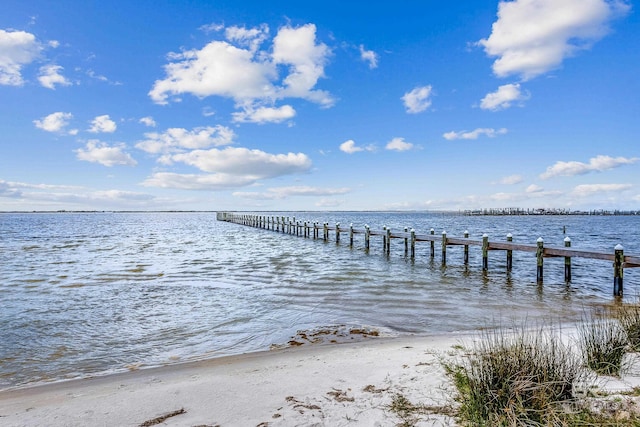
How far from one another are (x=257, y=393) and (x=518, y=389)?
9.36ft

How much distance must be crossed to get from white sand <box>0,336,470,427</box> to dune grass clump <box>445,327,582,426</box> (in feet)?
1.15

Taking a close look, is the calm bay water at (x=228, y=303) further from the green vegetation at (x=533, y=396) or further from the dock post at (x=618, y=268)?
the green vegetation at (x=533, y=396)

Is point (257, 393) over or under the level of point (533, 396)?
under

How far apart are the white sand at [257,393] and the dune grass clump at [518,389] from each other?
35 cm

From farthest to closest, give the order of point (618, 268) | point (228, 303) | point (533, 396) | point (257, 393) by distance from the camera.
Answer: point (618, 268) < point (228, 303) < point (257, 393) < point (533, 396)

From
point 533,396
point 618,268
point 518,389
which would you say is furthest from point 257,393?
point 618,268

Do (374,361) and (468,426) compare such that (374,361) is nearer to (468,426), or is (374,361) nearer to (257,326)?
(468,426)

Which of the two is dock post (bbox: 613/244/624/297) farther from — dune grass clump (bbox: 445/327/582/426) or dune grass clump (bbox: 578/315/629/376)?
dune grass clump (bbox: 445/327/582/426)

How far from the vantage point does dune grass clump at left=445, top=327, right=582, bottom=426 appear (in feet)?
10.6

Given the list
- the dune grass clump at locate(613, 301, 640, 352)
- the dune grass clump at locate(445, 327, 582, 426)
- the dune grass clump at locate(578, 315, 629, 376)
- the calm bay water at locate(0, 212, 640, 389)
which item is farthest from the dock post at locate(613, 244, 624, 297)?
the dune grass clump at locate(445, 327, 582, 426)

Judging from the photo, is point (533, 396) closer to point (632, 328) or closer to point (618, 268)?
point (632, 328)

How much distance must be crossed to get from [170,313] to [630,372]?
9.07 m

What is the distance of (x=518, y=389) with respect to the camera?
3.36 meters

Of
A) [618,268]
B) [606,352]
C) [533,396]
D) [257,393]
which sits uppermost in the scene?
[533,396]
